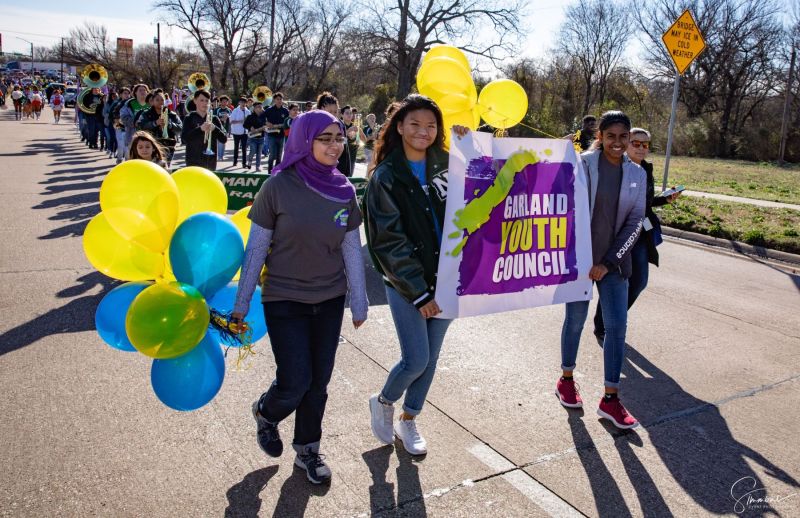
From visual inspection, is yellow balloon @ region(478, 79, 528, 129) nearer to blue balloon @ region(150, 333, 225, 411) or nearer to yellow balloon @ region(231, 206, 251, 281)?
yellow balloon @ region(231, 206, 251, 281)

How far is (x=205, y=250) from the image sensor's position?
3.27 meters

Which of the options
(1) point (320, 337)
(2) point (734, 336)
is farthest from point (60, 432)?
(2) point (734, 336)

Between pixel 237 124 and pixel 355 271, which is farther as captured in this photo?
pixel 237 124

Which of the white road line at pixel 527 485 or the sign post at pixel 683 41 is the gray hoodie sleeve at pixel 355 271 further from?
the sign post at pixel 683 41

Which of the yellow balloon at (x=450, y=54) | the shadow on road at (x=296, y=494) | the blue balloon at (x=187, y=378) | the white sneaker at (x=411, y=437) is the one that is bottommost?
the shadow on road at (x=296, y=494)

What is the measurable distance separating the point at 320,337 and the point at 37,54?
180 metres

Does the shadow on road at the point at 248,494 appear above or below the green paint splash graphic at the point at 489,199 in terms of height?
below

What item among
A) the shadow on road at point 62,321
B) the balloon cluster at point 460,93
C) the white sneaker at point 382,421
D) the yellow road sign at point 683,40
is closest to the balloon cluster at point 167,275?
the white sneaker at point 382,421

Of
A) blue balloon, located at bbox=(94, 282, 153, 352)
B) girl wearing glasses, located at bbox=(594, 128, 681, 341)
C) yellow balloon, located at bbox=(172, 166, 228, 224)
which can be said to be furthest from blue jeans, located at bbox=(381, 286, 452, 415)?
girl wearing glasses, located at bbox=(594, 128, 681, 341)

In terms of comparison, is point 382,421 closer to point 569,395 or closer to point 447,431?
point 447,431

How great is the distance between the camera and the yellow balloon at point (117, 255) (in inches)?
135

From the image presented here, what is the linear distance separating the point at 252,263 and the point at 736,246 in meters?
9.99

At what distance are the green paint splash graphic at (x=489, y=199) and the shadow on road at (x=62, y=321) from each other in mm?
3499

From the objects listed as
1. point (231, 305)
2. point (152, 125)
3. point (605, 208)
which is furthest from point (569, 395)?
point (152, 125)
